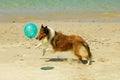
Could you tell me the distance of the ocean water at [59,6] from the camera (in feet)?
87.1

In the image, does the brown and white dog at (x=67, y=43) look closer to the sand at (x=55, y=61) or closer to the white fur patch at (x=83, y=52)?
the white fur patch at (x=83, y=52)

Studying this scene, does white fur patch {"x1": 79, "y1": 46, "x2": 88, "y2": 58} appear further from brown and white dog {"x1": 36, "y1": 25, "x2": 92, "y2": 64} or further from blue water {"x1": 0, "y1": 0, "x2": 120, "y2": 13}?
blue water {"x1": 0, "y1": 0, "x2": 120, "y2": 13}

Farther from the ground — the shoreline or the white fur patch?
the shoreline

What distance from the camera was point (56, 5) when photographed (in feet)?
96.7

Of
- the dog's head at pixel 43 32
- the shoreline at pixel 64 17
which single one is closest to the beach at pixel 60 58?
the dog's head at pixel 43 32

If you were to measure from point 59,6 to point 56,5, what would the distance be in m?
0.82

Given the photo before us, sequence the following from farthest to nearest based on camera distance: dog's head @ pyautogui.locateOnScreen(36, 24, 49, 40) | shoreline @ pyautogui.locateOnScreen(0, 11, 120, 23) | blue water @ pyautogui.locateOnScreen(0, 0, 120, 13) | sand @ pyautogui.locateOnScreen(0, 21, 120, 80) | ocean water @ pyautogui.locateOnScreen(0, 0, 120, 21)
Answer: blue water @ pyautogui.locateOnScreen(0, 0, 120, 13) < ocean water @ pyautogui.locateOnScreen(0, 0, 120, 21) < shoreline @ pyautogui.locateOnScreen(0, 11, 120, 23) < dog's head @ pyautogui.locateOnScreen(36, 24, 49, 40) < sand @ pyautogui.locateOnScreen(0, 21, 120, 80)

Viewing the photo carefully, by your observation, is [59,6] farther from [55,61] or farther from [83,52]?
[83,52]

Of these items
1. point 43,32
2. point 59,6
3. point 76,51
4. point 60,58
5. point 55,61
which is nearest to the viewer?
point 76,51

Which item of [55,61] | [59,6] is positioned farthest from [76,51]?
[59,6]

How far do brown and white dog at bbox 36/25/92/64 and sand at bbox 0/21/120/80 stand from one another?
0.27m

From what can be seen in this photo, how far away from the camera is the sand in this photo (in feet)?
26.0

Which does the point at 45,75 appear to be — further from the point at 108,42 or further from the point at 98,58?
the point at 108,42

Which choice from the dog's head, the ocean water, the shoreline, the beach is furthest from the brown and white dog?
the ocean water
